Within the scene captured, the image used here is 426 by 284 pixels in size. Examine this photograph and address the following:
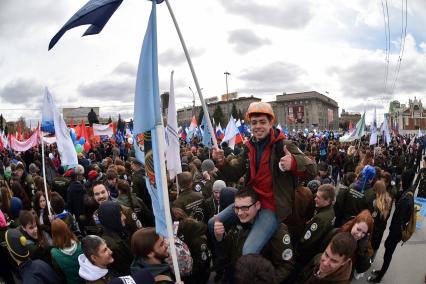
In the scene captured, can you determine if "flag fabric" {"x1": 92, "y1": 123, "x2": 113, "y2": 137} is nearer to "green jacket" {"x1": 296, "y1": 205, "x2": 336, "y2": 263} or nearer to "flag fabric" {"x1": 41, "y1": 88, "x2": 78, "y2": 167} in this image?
"flag fabric" {"x1": 41, "y1": 88, "x2": 78, "y2": 167}

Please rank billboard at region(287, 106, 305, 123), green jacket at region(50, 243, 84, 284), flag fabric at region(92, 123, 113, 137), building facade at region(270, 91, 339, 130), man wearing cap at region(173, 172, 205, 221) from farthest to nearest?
1. building facade at region(270, 91, 339, 130)
2. billboard at region(287, 106, 305, 123)
3. flag fabric at region(92, 123, 113, 137)
4. man wearing cap at region(173, 172, 205, 221)
5. green jacket at region(50, 243, 84, 284)

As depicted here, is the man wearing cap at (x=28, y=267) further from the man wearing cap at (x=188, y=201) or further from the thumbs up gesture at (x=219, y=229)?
the man wearing cap at (x=188, y=201)

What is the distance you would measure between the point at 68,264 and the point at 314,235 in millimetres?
2694

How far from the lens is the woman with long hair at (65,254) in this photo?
137 inches

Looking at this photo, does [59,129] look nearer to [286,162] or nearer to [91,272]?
[91,272]

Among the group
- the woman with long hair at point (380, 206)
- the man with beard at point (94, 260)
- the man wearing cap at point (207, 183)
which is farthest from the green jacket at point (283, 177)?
the man wearing cap at point (207, 183)

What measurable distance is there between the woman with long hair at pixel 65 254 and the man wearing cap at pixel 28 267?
0.63ft

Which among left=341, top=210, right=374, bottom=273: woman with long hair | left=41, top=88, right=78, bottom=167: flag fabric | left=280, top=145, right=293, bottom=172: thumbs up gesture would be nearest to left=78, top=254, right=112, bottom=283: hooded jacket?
left=280, top=145, right=293, bottom=172: thumbs up gesture

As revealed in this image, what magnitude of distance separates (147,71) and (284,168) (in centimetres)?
133

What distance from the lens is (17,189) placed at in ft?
23.0

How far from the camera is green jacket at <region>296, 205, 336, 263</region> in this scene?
3.96m

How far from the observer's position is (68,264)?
3.49 m

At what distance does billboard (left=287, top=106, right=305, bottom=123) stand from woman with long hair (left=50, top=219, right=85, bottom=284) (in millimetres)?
105253

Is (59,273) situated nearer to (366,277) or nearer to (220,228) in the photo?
(220,228)
